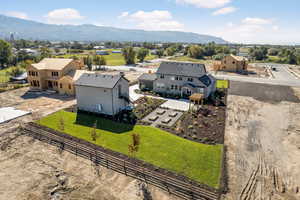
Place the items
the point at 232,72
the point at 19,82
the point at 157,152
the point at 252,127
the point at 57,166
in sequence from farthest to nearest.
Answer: the point at 232,72
the point at 19,82
the point at 252,127
the point at 157,152
the point at 57,166

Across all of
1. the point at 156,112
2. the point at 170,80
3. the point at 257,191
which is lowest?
the point at 257,191

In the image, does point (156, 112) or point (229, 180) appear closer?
point (229, 180)

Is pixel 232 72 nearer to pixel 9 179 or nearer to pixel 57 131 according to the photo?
pixel 57 131

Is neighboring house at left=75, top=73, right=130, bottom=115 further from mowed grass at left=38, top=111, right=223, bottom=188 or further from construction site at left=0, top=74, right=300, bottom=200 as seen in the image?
construction site at left=0, top=74, right=300, bottom=200

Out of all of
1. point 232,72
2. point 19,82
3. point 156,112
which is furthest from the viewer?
point 232,72

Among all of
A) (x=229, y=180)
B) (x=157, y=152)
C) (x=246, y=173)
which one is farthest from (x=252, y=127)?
(x=157, y=152)

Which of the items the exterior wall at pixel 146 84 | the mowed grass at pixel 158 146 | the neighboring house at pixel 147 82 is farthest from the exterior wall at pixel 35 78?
the exterior wall at pixel 146 84

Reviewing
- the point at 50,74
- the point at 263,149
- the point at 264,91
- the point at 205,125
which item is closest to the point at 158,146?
the point at 205,125
